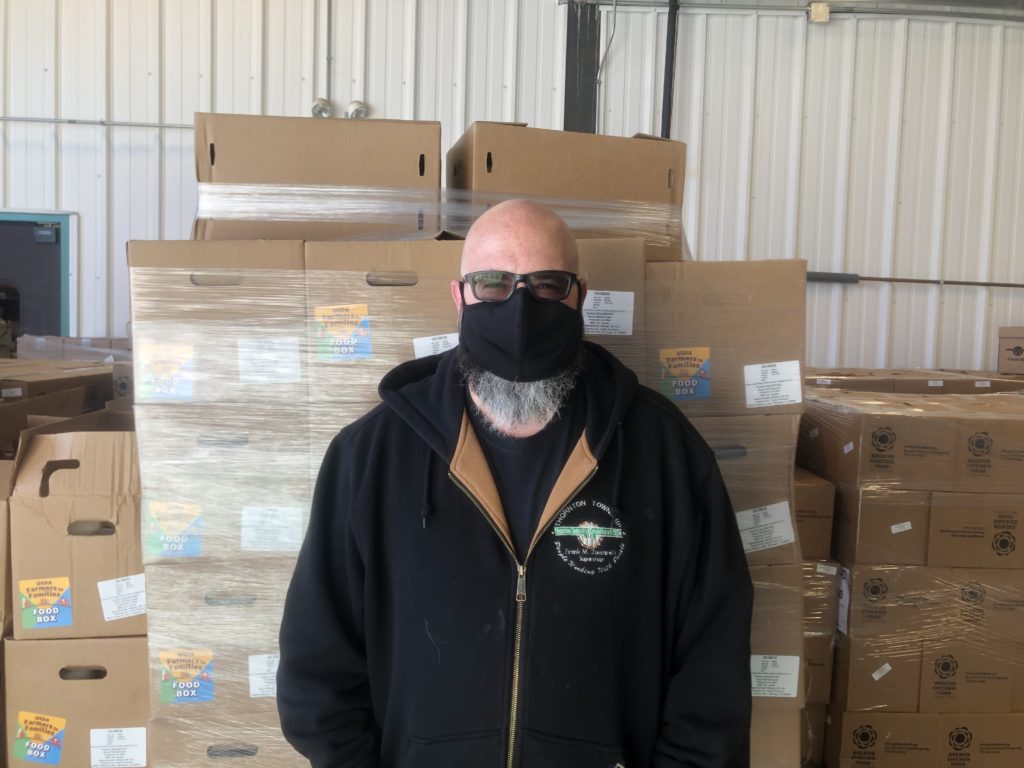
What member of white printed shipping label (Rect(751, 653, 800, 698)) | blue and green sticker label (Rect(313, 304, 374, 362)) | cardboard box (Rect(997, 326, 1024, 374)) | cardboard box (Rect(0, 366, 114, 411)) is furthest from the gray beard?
cardboard box (Rect(997, 326, 1024, 374))

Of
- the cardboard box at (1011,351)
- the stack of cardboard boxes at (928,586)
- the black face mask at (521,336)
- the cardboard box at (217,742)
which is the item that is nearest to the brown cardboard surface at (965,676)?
the stack of cardboard boxes at (928,586)

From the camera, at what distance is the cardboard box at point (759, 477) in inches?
61.7

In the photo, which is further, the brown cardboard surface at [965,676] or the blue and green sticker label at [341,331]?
the brown cardboard surface at [965,676]

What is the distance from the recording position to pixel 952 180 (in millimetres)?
4391

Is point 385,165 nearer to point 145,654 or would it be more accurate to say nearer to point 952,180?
point 145,654

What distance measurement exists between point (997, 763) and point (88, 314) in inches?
195

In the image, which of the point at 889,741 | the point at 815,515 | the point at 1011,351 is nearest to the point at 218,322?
the point at 815,515

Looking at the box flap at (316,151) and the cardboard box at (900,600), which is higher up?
the box flap at (316,151)

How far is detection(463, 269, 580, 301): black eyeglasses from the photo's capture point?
1208 mm

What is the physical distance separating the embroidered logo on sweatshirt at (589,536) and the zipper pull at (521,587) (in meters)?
0.07

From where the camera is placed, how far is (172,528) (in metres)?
1.52

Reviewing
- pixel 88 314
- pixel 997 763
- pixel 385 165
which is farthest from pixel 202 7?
pixel 997 763

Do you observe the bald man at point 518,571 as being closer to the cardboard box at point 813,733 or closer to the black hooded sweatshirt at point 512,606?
the black hooded sweatshirt at point 512,606

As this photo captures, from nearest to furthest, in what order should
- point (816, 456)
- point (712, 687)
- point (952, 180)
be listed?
point (712, 687) < point (816, 456) < point (952, 180)
